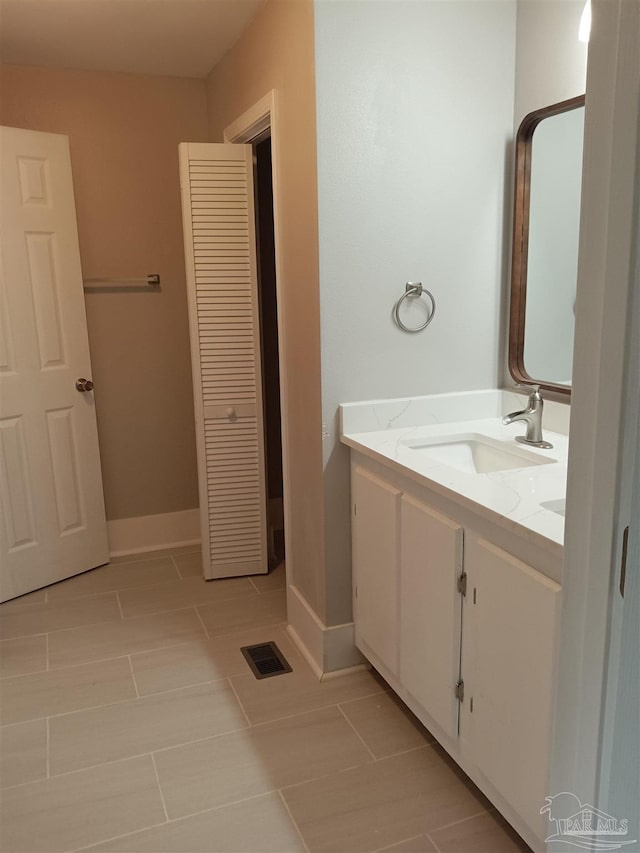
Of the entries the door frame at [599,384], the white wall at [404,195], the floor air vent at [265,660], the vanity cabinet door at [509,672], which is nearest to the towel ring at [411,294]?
the white wall at [404,195]

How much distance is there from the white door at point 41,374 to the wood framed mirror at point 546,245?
6.50 feet

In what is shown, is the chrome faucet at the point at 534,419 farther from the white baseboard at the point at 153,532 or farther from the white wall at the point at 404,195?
the white baseboard at the point at 153,532

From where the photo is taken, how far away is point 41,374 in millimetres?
3100

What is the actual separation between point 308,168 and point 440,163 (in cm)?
45

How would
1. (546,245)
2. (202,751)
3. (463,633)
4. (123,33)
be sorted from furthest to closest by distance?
(123,33)
(546,245)
(202,751)
(463,633)

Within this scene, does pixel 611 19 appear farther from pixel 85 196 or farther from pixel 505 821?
pixel 85 196

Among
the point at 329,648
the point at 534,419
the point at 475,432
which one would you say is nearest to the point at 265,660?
the point at 329,648

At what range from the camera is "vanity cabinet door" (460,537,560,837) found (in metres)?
1.46

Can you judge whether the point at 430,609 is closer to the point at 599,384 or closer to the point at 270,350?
the point at 599,384

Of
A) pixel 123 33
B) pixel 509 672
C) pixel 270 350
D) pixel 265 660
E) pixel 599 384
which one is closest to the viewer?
pixel 599 384

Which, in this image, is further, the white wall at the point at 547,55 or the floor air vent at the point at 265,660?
the floor air vent at the point at 265,660

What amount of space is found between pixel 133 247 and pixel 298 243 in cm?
141

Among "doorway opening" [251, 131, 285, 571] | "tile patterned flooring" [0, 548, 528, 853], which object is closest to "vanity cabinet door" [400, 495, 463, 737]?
"tile patterned flooring" [0, 548, 528, 853]

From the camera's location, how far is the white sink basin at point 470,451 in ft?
7.16
